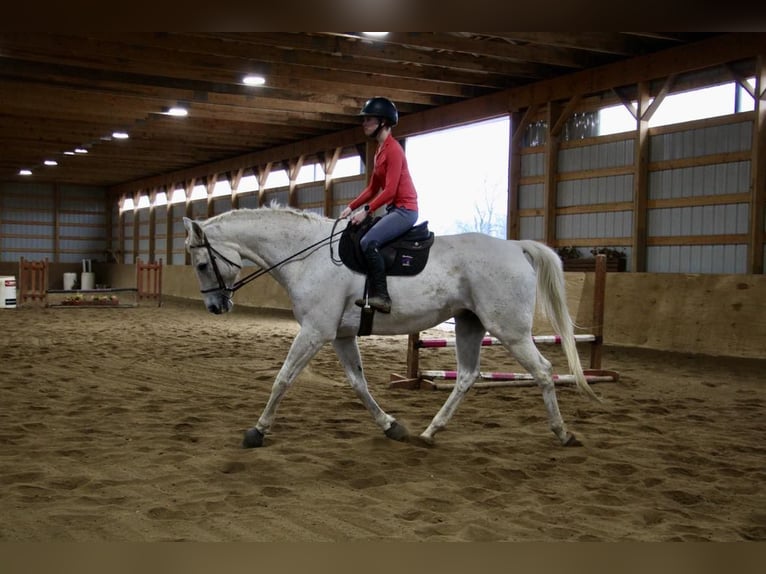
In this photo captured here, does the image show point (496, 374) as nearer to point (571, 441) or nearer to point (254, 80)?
point (571, 441)

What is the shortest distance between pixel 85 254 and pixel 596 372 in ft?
98.5

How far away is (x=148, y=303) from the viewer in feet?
66.2

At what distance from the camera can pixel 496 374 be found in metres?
6.54

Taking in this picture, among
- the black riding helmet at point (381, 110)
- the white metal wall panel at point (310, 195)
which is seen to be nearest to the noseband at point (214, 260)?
the black riding helmet at point (381, 110)

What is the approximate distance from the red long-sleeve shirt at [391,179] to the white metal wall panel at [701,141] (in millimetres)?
7346

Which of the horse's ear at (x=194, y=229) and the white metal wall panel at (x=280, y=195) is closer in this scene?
the horse's ear at (x=194, y=229)

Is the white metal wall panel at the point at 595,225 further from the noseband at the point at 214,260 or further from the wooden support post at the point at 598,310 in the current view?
the noseband at the point at 214,260

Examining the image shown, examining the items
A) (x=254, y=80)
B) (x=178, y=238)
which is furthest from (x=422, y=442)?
(x=178, y=238)

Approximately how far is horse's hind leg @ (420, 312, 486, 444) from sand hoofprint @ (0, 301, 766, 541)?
26cm

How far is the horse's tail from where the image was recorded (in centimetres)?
510

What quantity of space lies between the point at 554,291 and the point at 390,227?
130cm

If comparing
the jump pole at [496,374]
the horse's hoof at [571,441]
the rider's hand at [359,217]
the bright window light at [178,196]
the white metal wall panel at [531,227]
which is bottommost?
the horse's hoof at [571,441]

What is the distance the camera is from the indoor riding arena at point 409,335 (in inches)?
141

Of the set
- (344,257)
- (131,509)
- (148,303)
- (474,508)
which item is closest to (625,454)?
(474,508)
